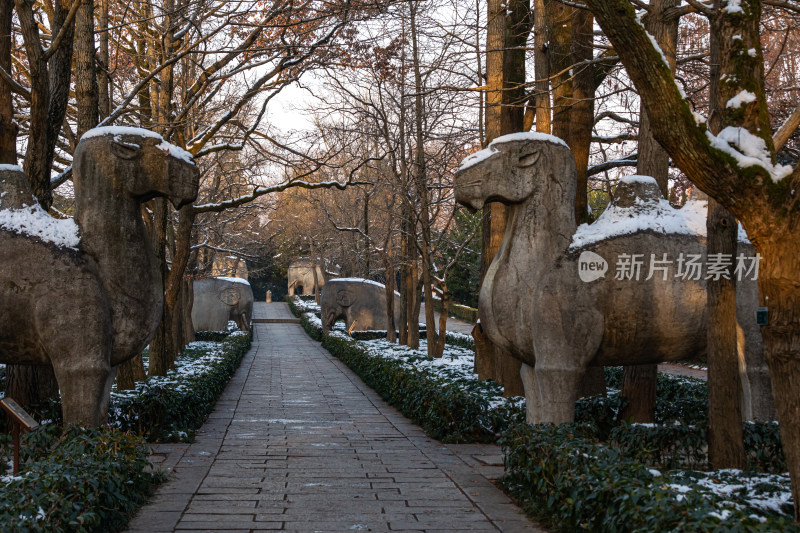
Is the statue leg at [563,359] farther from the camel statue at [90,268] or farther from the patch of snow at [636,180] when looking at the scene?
the camel statue at [90,268]

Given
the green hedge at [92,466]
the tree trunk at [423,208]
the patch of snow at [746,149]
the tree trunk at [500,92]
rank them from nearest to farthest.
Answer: the patch of snow at [746,149], the green hedge at [92,466], the tree trunk at [500,92], the tree trunk at [423,208]

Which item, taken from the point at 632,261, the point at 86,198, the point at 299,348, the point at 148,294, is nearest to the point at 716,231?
the point at 632,261

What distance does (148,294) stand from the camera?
743cm

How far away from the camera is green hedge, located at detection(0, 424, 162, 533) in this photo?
14.1ft

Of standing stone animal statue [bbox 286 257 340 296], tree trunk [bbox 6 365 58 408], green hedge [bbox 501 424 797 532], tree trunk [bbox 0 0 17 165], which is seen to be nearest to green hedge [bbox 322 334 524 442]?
green hedge [bbox 501 424 797 532]

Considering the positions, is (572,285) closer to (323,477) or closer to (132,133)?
(323,477)

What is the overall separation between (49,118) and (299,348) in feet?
68.2

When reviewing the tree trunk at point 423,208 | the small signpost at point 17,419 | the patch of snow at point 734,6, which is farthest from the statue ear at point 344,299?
the patch of snow at point 734,6

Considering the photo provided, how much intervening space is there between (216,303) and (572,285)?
94.2 ft

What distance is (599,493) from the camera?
4.82 meters

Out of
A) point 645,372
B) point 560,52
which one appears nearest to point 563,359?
point 645,372

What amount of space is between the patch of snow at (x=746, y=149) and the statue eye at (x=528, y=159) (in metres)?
3.06

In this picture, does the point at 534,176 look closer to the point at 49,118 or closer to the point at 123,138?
the point at 123,138

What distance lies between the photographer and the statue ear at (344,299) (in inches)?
1211
